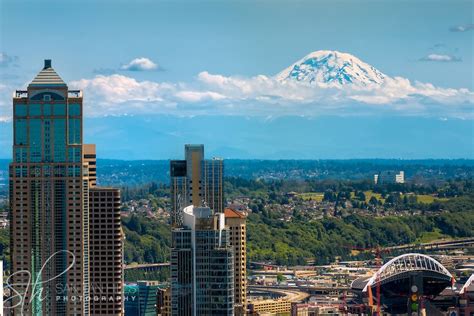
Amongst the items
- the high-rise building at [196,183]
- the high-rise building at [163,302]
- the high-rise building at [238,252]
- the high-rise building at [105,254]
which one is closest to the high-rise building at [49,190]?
the high-rise building at [105,254]

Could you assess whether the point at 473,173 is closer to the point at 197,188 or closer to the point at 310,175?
the point at 310,175

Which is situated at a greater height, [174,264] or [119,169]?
[119,169]

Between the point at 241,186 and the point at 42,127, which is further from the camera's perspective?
the point at 241,186

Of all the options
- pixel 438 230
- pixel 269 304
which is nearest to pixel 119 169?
pixel 438 230

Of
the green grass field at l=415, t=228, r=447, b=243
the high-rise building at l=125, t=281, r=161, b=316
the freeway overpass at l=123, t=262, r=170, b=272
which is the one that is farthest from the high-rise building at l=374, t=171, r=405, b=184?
the high-rise building at l=125, t=281, r=161, b=316

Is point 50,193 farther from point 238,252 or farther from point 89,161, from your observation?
point 238,252

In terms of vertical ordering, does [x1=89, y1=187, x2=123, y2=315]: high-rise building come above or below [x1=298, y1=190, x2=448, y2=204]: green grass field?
below

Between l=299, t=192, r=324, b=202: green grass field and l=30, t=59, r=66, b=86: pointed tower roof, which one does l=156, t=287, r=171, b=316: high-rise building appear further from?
l=299, t=192, r=324, b=202: green grass field
